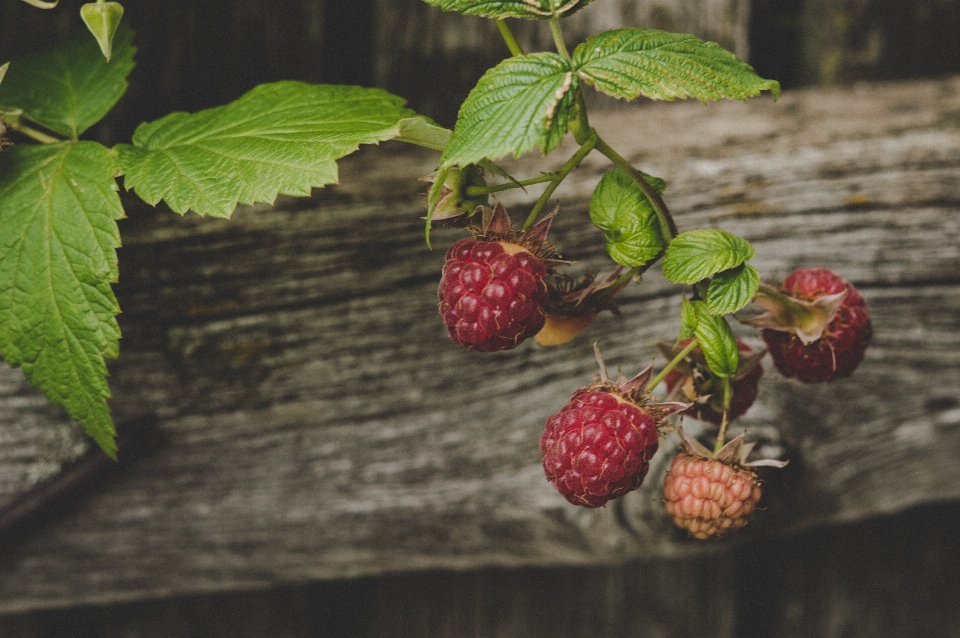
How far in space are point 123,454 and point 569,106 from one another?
2.10ft

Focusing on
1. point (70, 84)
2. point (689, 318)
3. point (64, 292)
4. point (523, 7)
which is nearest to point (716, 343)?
point (689, 318)

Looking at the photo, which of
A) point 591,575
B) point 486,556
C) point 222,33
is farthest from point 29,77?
point 591,575

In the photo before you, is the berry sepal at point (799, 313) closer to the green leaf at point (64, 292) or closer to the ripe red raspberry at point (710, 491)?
the ripe red raspberry at point (710, 491)

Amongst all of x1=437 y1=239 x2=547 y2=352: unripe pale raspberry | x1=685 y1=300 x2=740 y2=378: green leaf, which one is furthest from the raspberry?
x1=685 y1=300 x2=740 y2=378: green leaf

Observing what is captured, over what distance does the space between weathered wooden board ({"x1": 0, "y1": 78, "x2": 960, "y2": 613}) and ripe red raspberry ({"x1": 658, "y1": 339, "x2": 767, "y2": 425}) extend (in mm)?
198

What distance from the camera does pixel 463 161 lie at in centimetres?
41

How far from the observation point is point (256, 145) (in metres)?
0.54

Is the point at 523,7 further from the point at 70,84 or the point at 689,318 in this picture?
the point at 70,84

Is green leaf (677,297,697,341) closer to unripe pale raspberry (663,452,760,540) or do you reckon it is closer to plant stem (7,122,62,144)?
unripe pale raspberry (663,452,760,540)

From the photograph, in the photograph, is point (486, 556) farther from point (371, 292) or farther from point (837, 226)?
point (837, 226)

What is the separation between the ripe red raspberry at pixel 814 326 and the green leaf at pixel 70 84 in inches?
21.5

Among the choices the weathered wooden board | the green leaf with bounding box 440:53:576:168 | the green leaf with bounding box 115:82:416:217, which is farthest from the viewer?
the weathered wooden board

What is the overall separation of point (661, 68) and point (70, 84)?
19.7 inches

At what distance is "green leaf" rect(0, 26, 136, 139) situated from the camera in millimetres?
614
